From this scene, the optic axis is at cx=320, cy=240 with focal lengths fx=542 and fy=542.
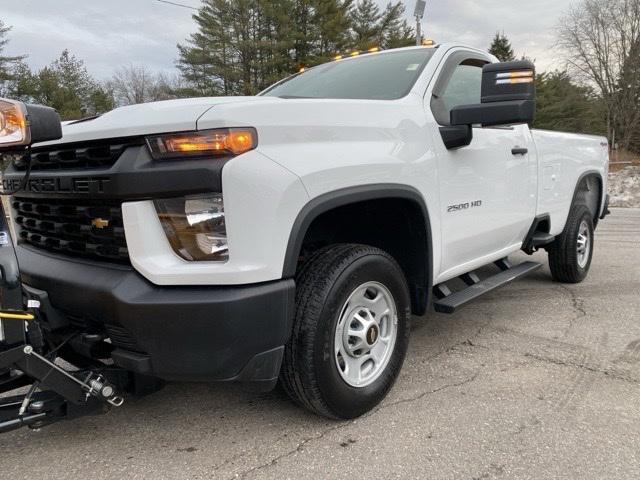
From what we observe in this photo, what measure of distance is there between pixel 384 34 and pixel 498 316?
35091 mm

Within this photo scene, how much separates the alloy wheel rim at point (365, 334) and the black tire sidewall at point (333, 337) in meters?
0.03

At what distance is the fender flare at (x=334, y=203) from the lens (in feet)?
7.08

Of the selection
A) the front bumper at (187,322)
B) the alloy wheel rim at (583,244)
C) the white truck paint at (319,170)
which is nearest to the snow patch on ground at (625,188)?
the alloy wheel rim at (583,244)

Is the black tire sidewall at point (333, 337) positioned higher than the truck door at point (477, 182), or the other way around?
the truck door at point (477, 182)

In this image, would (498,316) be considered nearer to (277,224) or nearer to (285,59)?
(277,224)

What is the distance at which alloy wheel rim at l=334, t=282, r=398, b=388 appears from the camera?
101 inches

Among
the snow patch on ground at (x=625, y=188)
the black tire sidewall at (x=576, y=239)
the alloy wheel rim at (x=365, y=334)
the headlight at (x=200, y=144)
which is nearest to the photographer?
the headlight at (x=200, y=144)

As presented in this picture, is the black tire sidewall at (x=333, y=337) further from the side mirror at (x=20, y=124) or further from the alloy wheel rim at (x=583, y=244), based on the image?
the alloy wheel rim at (x=583, y=244)

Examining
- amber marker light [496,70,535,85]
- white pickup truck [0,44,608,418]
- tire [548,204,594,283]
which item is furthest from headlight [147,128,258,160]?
tire [548,204,594,283]

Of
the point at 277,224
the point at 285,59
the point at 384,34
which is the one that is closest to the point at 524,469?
the point at 277,224

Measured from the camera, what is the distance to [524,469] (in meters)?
2.24

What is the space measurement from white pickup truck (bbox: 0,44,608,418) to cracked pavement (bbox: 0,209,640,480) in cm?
26

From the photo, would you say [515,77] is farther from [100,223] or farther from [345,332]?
[100,223]

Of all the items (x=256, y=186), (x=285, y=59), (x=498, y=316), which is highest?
(x=285, y=59)
